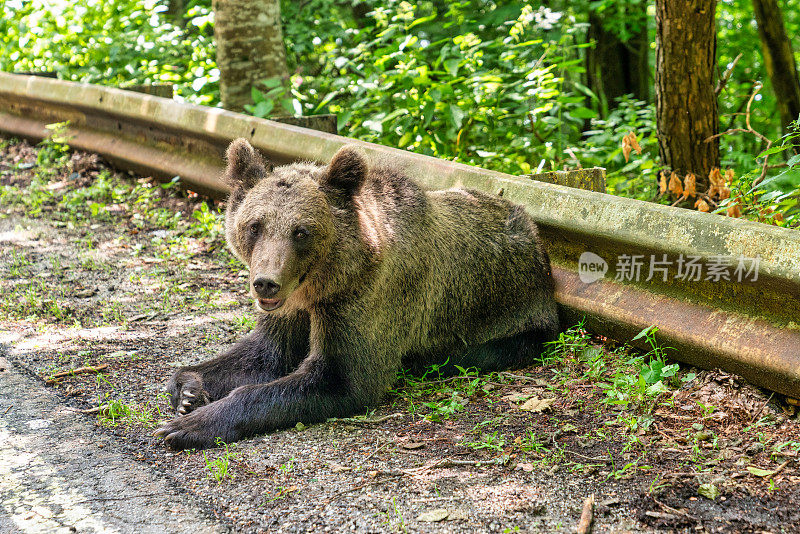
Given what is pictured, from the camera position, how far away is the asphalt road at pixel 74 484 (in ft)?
9.29

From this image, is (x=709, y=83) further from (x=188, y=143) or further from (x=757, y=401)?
(x=188, y=143)

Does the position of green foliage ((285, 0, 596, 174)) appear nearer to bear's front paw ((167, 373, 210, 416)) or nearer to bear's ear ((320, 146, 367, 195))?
bear's ear ((320, 146, 367, 195))

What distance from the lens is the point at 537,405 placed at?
383cm

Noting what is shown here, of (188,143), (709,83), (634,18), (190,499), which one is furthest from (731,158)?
(190,499)

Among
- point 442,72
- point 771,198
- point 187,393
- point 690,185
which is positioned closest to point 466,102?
point 442,72

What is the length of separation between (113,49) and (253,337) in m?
6.87

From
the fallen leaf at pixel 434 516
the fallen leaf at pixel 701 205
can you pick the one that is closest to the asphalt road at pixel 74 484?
the fallen leaf at pixel 434 516

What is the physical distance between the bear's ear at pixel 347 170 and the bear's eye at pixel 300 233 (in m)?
0.36

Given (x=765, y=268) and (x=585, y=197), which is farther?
(x=585, y=197)

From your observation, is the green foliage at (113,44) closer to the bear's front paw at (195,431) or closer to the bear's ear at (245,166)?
the bear's ear at (245,166)

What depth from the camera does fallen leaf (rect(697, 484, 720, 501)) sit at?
9.54 ft

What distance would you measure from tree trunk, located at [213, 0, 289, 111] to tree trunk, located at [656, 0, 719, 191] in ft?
13.0

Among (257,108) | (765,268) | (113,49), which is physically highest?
(113,49)

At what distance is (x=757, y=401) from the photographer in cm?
354
